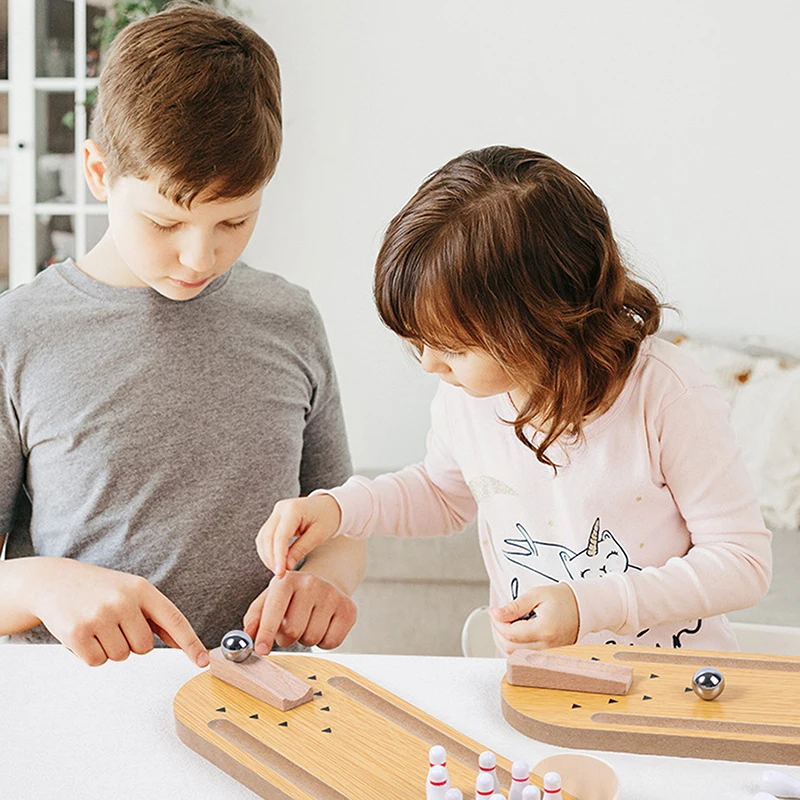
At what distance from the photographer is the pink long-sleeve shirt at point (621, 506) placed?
3.48ft

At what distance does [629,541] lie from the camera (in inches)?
45.5

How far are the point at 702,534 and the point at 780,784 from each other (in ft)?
1.21

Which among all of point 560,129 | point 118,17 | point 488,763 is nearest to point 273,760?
point 488,763

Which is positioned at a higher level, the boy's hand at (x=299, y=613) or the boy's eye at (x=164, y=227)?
the boy's eye at (x=164, y=227)

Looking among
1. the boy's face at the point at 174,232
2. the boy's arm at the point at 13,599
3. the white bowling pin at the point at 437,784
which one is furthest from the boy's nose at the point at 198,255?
the white bowling pin at the point at 437,784

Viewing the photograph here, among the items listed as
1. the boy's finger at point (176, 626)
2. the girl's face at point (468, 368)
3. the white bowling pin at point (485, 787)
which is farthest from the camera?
the girl's face at point (468, 368)

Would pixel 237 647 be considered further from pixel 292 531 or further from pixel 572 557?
pixel 572 557

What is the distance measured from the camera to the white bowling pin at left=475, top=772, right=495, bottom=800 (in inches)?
27.8

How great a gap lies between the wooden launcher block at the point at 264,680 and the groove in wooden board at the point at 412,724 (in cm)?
4

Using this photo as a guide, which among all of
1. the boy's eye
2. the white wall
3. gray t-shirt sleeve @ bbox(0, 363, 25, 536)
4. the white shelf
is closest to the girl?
the boy's eye

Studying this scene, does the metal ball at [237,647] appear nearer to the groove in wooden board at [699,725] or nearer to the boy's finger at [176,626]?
the boy's finger at [176,626]

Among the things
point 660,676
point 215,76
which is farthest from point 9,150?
point 660,676

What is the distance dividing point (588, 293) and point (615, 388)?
13cm

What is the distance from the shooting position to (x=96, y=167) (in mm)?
1104
